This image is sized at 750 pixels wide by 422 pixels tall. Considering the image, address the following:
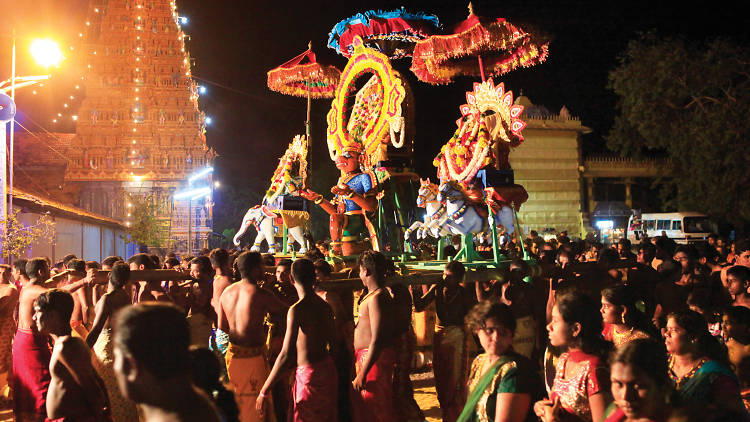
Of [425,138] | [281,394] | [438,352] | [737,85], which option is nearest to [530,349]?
[438,352]

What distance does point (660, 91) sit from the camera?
76.5ft

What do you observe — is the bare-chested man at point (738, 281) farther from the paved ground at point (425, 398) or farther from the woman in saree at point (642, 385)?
the woman in saree at point (642, 385)

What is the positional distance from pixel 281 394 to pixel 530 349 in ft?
8.74

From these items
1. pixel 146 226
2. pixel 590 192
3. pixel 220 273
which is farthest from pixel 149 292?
pixel 590 192

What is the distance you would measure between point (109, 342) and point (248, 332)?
5.10ft

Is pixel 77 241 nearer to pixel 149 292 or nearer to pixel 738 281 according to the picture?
pixel 149 292

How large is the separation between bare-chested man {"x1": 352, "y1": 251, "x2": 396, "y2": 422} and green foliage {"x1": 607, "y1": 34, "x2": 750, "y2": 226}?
20.3 m

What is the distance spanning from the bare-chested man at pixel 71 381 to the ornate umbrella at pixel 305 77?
952 cm

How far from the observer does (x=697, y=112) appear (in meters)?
23.0

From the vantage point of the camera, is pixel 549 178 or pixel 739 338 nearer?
pixel 739 338

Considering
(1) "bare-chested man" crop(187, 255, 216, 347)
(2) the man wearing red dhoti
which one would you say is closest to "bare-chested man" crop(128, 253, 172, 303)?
(1) "bare-chested man" crop(187, 255, 216, 347)

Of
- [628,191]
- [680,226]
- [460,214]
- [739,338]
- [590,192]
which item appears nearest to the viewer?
[739,338]

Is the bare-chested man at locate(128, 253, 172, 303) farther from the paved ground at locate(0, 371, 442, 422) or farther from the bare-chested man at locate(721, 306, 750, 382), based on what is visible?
the bare-chested man at locate(721, 306, 750, 382)

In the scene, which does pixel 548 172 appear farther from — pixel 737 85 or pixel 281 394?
pixel 281 394
